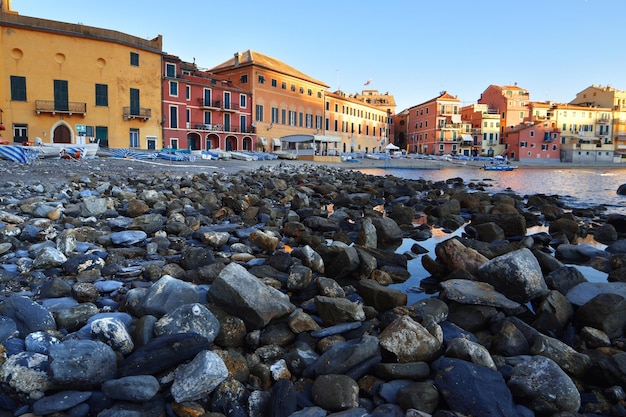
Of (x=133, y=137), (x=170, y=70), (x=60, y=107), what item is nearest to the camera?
(x=60, y=107)

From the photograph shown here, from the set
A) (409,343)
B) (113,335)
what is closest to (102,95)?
(113,335)

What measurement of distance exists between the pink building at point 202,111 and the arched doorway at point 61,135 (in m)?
7.50

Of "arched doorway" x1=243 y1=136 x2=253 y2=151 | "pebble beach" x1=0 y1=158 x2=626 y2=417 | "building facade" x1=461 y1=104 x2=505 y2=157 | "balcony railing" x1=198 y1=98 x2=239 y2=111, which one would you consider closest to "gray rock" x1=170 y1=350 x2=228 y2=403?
"pebble beach" x1=0 y1=158 x2=626 y2=417

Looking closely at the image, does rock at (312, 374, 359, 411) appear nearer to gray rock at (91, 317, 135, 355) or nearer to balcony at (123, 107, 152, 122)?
gray rock at (91, 317, 135, 355)

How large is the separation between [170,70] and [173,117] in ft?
13.4

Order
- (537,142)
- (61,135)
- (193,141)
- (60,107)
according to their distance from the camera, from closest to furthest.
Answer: (60,107) < (61,135) < (193,141) < (537,142)

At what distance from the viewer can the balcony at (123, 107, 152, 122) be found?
114 ft

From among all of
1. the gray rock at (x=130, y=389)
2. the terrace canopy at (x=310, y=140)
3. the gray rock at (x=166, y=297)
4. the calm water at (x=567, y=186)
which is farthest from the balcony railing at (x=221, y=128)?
the gray rock at (x=130, y=389)

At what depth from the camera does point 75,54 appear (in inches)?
1284

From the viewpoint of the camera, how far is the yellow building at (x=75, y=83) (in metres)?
30.9

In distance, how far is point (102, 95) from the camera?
33844 millimetres

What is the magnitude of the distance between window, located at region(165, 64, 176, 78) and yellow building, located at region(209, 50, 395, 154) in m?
9.86

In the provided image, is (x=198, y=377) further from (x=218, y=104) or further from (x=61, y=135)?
(x=218, y=104)

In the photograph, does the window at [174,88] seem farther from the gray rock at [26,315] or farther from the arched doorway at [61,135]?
the gray rock at [26,315]
